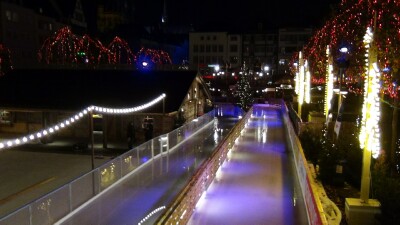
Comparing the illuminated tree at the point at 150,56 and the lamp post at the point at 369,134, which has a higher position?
the illuminated tree at the point at 150,56

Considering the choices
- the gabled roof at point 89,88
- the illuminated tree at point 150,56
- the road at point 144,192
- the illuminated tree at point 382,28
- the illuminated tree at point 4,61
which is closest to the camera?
the road at point 144,192

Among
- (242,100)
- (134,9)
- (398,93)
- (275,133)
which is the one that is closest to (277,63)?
(242,100)

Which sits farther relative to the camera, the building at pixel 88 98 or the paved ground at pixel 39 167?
the building at pixel 88 98

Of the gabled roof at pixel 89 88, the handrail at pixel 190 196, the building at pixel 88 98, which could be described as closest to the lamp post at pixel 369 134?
the handrail at pixel 190 196

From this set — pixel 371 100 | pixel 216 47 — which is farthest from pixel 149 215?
pixel 216 47

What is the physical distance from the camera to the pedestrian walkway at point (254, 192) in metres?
10.3

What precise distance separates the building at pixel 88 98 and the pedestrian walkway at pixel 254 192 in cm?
650

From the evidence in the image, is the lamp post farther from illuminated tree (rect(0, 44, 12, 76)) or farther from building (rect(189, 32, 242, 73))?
building (rect(189, 32, 242, 73))

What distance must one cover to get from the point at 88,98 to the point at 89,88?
1557 mm

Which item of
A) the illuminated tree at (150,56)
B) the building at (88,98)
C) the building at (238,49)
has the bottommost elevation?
the building at (88,98)

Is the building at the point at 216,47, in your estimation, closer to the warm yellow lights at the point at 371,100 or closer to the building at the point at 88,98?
the building at the point at 88,98

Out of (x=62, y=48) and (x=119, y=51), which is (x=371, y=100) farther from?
(x=119, y=51)

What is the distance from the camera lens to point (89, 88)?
1030 inches

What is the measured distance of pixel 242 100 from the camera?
43.7 m
